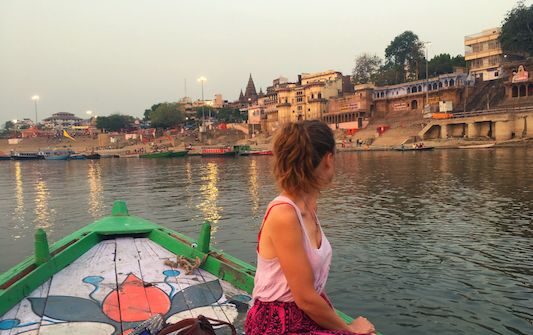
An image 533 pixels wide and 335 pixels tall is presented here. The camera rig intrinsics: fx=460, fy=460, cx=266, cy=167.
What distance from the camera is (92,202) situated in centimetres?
1973

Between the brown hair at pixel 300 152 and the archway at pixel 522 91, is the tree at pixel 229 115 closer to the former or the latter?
the archway at pixel 522 91

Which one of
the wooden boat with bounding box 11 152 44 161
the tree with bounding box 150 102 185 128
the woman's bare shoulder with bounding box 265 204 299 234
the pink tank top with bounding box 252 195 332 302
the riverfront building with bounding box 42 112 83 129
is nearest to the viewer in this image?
the woman's bare shoulder with bounding box 265 204 299 234

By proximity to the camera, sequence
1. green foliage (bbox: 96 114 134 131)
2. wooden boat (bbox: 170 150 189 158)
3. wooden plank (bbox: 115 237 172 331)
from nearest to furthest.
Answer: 1. wooden plank (bbox: 115 237 172 331)
2. wooden boat (bbox: 170 150 189 158)
3. green foliage (bbox: 96 114 134 131)

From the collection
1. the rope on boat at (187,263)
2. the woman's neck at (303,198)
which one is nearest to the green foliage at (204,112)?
the rope on boat at (187,263)

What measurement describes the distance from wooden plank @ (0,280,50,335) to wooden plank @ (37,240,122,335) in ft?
0.19

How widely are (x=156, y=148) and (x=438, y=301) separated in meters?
80.3

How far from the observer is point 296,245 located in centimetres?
223

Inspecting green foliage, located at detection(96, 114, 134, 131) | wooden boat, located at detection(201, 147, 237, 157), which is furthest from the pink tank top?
green foliage, located at detection(96, 114, 134, 131)

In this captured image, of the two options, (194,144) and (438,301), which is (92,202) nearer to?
(438,301)

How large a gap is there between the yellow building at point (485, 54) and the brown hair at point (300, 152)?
6642 cm

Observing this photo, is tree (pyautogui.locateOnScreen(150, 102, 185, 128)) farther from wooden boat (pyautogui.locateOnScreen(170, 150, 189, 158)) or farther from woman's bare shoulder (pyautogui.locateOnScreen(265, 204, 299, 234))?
woman's bare shoulder (pyautogui.locateOnScreen(265, 204, 299, 234))

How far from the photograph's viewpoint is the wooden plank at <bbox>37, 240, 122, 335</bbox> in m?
3.84

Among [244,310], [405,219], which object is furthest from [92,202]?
[244,310]

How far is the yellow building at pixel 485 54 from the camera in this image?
62062 mm
